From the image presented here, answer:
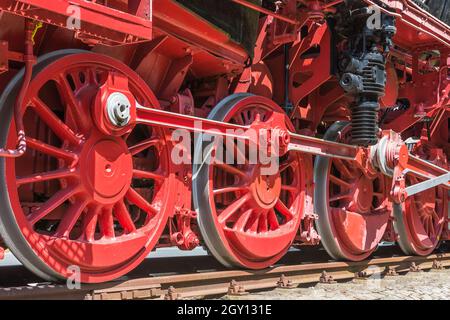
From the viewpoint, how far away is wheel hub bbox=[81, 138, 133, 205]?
3.47 m

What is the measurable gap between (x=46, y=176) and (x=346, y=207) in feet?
10.9

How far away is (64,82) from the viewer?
3.43 metres

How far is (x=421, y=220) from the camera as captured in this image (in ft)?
23.1

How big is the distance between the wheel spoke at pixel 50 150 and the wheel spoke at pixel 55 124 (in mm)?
Result: 106

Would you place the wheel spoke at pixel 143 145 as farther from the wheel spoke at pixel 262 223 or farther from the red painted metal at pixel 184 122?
the wheel spoke at pixel 262 223

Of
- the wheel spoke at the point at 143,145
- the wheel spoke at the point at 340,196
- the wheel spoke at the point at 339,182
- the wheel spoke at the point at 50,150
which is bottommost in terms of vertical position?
the wheel spoke at the point at 340,196

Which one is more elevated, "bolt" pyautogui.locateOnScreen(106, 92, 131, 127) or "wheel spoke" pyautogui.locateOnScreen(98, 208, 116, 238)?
"bolt" pyautogui.locateOnScreen(106, 92, 131, 127)

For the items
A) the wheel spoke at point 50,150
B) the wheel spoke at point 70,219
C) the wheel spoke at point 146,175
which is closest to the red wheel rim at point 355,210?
the wheel spoke at point 146,175

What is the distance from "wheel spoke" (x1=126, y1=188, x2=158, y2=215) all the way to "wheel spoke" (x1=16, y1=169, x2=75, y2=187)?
0.51 meters

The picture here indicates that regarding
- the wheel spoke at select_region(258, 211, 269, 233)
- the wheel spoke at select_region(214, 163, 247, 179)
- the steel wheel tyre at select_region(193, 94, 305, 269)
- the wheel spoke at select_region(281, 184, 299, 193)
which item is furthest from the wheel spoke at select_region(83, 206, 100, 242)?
the wheel spoke at select_region(281, 184, 299, 193)

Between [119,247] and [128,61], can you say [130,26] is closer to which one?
[128,61]

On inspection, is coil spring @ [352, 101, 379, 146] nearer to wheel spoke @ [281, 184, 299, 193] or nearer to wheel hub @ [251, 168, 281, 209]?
wheel spoke @ [281, 184, 299, 193]

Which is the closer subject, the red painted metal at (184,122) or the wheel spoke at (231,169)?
the red painted metal at (184,122)

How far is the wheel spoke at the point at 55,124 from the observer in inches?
131
